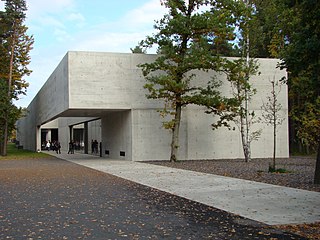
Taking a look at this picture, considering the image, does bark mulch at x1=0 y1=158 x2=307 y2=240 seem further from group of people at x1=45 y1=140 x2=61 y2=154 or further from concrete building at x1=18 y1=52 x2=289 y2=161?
group of people at x1=45 y1=140 x2=61 y2=154

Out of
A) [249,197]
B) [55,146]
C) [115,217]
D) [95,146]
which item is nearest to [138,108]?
[95,146]

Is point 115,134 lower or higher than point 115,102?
lower

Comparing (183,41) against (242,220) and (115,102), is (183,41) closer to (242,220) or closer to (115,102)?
(115,102)

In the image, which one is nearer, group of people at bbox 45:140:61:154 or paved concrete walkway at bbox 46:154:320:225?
paved concrete walkway at bbox 46:154:320:225

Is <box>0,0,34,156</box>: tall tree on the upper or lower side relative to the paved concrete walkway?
upper

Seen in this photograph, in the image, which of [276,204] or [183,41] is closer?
[276,204]

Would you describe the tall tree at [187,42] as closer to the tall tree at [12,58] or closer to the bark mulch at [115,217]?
the bark mulch at [115,217]

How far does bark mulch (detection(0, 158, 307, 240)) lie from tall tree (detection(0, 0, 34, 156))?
28782 mm

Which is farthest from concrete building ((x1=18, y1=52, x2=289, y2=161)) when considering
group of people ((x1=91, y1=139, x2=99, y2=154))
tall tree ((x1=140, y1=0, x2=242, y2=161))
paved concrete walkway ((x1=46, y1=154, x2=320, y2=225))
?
paved concrete walkway ((x1=46, y1=154, x2=320, y2=225))

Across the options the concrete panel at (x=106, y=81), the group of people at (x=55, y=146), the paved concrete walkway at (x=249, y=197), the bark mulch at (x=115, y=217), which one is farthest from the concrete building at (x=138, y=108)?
Result: the group of people at (x=55, y=146)

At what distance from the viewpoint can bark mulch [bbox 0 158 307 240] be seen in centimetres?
625

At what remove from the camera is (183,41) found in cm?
2320

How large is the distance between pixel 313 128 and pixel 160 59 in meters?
9.76

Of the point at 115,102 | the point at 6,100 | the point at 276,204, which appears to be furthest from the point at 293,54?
the point at 6,100
